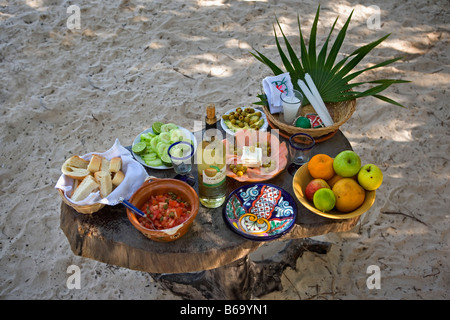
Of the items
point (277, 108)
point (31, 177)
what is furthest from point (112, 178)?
point (31, 177)

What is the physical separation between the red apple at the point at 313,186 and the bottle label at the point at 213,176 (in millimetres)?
440

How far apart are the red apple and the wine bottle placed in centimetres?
43

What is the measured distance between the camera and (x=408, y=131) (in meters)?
A: 3.62

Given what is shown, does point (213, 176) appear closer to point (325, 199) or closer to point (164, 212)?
point (164, 212)

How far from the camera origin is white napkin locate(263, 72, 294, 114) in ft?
7.88

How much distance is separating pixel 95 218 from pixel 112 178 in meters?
0.22

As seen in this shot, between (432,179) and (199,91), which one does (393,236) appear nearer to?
(432,179)

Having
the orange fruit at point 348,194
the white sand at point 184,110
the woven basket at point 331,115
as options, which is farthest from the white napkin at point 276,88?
the white sand at point 184,110

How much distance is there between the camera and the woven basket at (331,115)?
7.30 ft

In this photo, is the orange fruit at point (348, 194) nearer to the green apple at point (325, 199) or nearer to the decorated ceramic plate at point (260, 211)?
the green apple at point (325, 199)

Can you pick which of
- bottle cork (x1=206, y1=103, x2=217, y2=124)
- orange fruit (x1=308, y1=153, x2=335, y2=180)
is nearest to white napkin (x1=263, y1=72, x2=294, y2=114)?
bottle cork (x1=206, y1=103, x2=217, y2=124)

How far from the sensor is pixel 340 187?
1.84 meters

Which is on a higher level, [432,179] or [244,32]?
[244,32]

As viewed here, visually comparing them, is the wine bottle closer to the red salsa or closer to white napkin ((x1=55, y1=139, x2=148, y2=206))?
the red salsa
